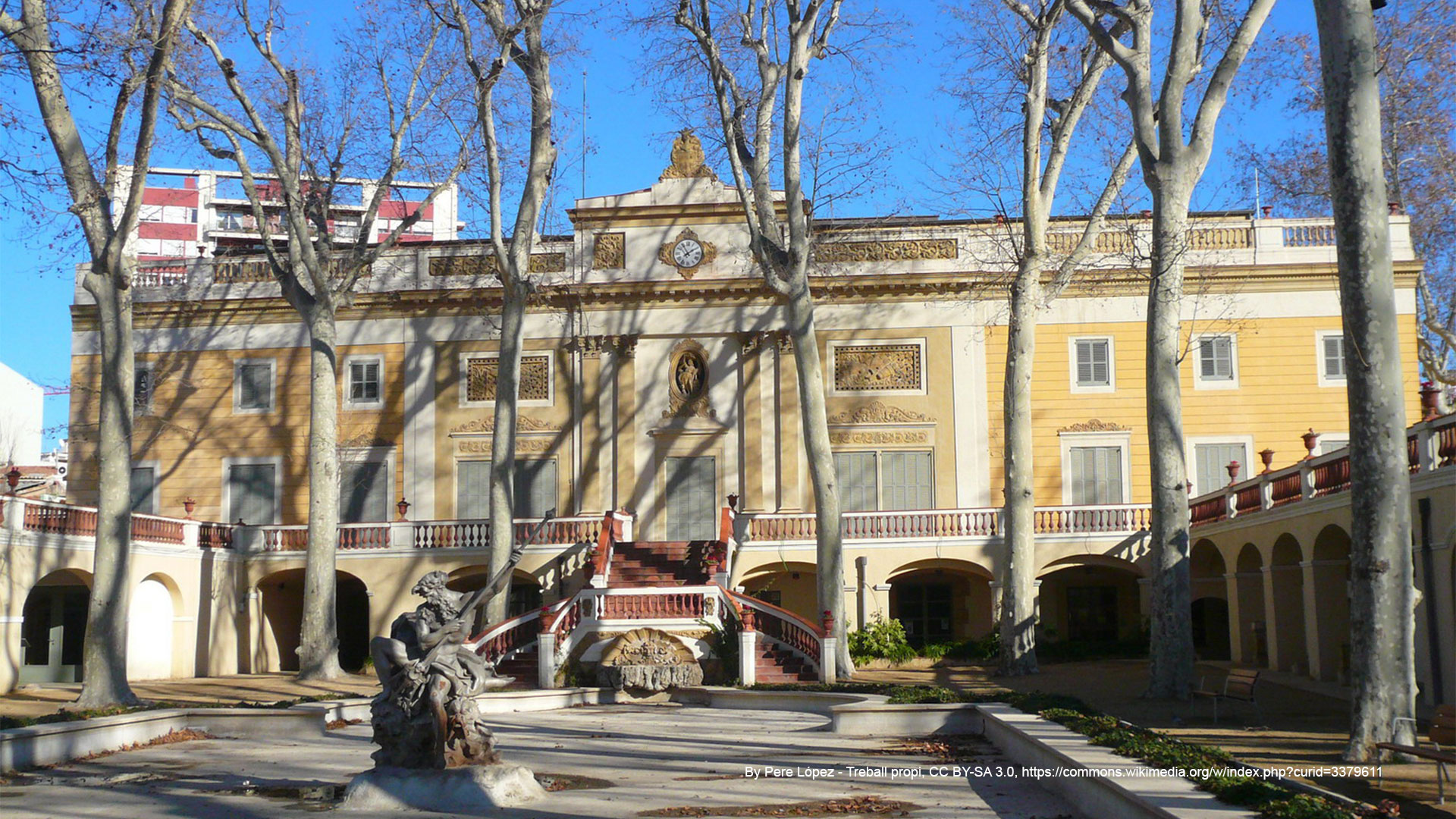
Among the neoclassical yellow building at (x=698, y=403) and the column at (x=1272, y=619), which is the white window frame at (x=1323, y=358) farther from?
the column at (x=1272, y=619)

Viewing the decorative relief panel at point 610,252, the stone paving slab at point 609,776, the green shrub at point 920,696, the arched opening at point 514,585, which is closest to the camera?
the stone paving slab at point 609,776

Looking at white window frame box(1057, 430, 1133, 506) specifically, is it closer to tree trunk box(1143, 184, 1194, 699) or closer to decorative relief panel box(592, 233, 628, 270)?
decorative relief panel box(592, 233, 628, 270)

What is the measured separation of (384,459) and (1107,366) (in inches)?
630

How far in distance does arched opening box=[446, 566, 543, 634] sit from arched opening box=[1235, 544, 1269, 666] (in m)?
13.5

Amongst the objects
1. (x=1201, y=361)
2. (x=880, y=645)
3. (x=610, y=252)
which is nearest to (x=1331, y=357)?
(x=1201, y=361)

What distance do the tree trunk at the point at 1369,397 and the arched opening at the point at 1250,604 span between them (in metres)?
11.4

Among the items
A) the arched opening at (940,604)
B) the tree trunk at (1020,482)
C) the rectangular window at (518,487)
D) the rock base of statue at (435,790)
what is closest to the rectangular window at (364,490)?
the rectangular window at (518,487)

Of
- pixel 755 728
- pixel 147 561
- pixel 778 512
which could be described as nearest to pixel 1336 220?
pixel 755 728

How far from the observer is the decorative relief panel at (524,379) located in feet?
98.1

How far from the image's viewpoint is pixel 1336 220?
36.7ft

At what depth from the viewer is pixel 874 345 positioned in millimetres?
29078

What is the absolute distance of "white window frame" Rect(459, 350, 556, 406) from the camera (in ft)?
97.9

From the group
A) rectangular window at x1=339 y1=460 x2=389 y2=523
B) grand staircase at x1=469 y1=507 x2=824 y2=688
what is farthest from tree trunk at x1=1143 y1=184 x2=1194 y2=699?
rectangular window at x1=339 y1=460 x2=389 y2=523

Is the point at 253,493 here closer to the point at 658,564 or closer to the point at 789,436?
the point at 658,564
